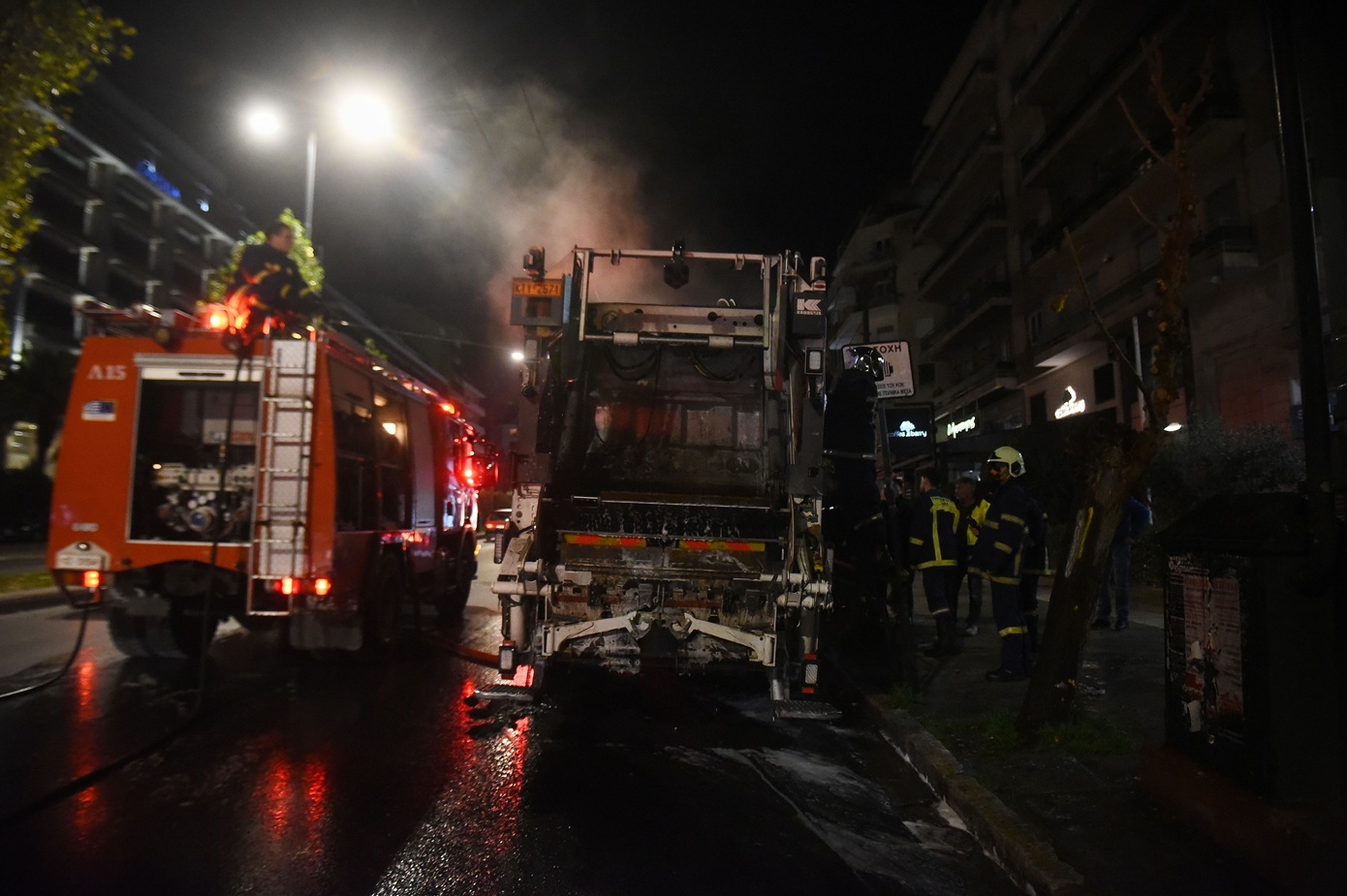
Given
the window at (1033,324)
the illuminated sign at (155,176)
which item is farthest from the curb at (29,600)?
the illuminated sign at (155,176)

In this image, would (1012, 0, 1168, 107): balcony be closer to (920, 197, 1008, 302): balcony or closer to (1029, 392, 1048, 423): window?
(920, 197, 1008, 302): balcony

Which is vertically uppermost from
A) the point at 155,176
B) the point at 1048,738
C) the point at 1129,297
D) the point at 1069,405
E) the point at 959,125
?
the point at 155,176

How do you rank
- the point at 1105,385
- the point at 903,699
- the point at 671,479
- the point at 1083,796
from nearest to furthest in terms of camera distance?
the point at 1083,796
the point at 903,699
the point at 671,479
the point at 1105,385

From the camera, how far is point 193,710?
5.80m

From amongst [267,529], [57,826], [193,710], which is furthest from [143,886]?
[267,529]

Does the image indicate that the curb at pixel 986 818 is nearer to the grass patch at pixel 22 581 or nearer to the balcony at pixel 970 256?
the grass patch at pixel 22 581

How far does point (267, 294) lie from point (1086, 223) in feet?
68.8

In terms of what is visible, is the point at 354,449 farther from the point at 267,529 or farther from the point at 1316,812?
the point at 1316,812

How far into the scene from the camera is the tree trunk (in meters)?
4.94

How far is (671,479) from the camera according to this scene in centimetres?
700

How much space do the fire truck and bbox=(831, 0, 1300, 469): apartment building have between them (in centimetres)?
560

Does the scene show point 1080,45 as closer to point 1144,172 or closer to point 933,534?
point 1144,172

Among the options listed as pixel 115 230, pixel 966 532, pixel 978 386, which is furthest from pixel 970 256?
pixel 115 230

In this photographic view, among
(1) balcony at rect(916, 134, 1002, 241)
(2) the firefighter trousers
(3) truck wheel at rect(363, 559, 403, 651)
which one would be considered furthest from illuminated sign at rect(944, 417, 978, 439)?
(3) truck wheel at rect(363, 559, 403, 651)
